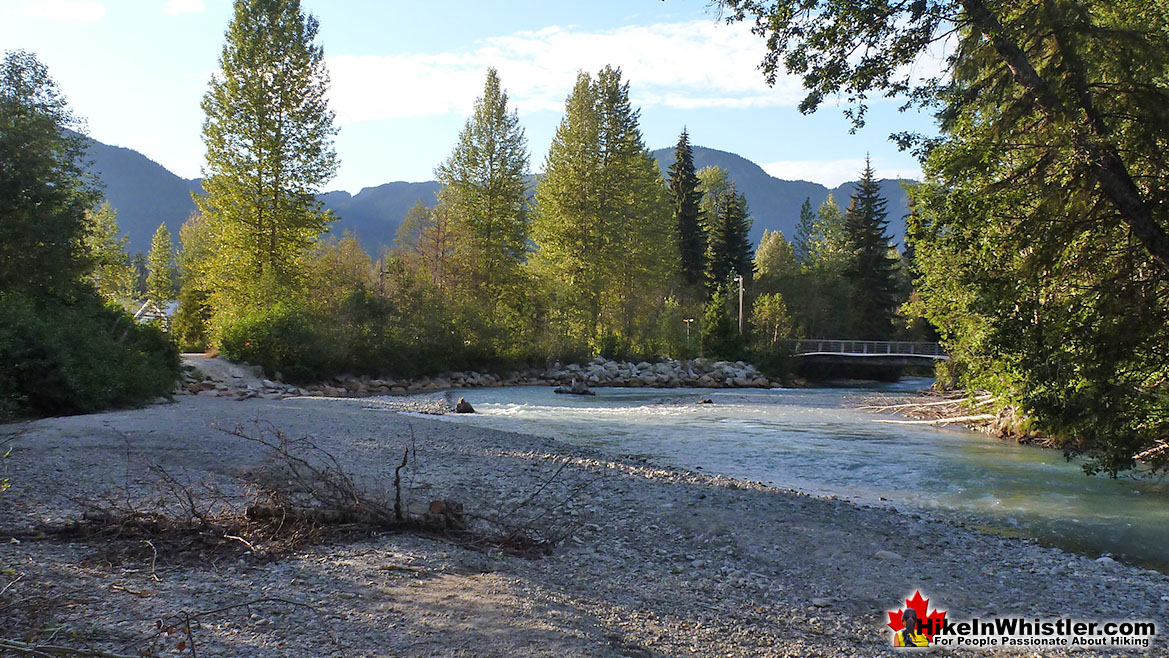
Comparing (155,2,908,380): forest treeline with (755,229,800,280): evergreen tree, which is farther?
(755,229,800,280): evergreen tree

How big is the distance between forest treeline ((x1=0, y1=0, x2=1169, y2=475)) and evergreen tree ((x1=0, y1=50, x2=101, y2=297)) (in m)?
0.06

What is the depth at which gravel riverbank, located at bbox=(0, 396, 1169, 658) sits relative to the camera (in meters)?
3.81

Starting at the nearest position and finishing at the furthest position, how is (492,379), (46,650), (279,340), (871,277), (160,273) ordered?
1. (46,650)
2. (279,340)
3. (492,379)
4. (160,273)
5. (871,277)

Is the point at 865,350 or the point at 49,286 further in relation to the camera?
the point at 865,350

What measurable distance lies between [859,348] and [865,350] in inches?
66.0

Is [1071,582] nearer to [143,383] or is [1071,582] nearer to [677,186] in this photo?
[143,383]

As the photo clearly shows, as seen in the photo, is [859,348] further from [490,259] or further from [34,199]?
[34,199]

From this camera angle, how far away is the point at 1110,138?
7.03 m

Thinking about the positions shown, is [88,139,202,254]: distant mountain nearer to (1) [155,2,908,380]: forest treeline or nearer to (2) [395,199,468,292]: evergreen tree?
(1) [155,2,908,380]: forest treeline

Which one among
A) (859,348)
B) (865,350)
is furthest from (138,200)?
(865,350)

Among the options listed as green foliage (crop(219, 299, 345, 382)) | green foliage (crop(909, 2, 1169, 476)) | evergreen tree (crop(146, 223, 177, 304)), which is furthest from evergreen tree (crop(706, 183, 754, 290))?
green foliage (crop(909, 2, 1169, 476))

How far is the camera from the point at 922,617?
510cm

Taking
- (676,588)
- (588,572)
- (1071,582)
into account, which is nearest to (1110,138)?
(1071,582)

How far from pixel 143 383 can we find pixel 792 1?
16076 millimetres
